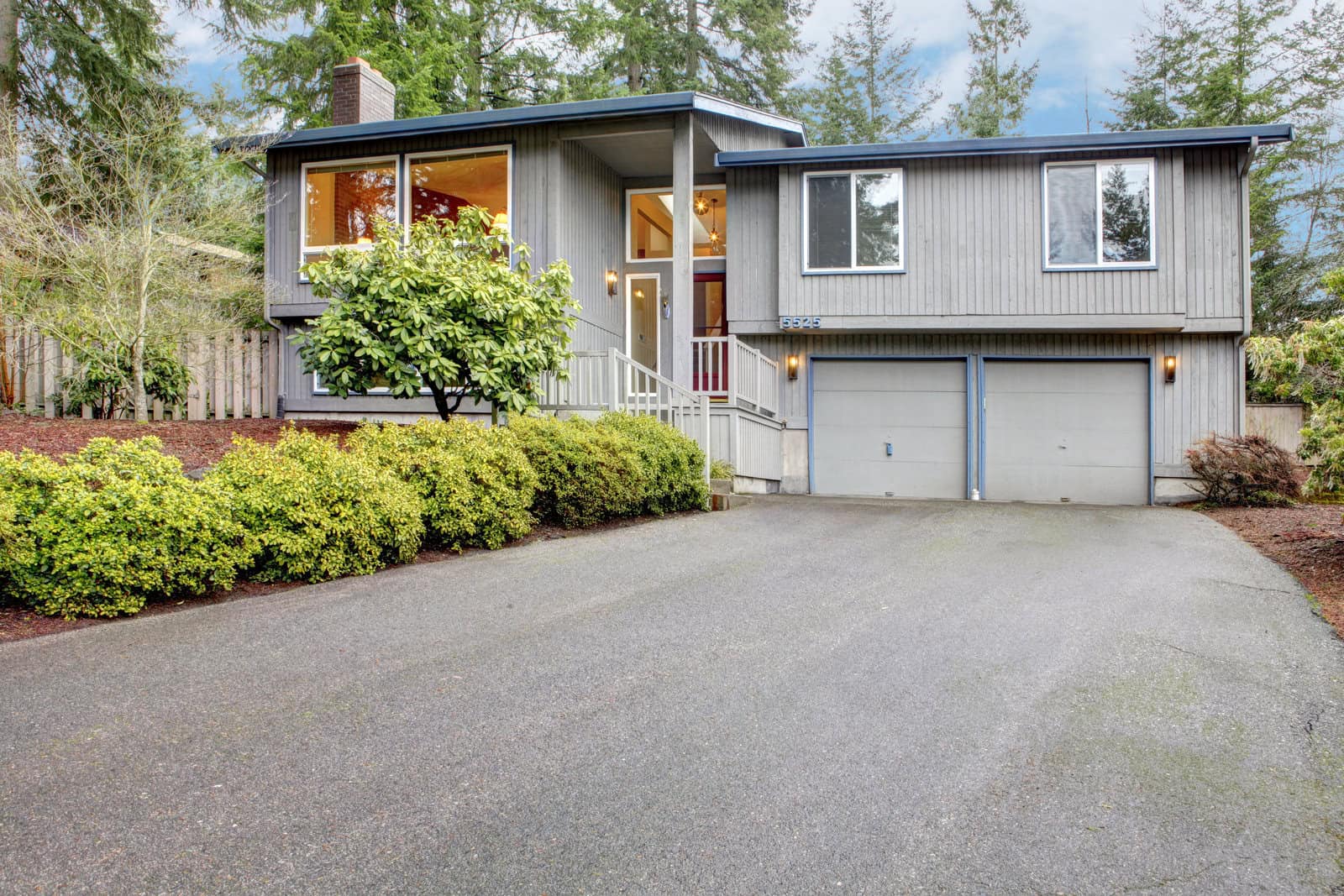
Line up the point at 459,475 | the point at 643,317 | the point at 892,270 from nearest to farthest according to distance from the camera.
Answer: the point at 459,475 < the point at 892,270 < the point at 643,317

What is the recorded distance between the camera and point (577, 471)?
7418 mm

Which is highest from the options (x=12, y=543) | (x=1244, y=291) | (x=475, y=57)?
(x=475, y=57)

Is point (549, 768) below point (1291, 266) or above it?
below

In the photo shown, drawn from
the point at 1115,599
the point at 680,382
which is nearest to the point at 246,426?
the point at 680,382

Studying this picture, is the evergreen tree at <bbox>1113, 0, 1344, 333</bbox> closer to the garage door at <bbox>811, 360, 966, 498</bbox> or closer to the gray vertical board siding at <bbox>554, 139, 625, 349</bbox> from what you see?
the garage door at <bbox>811, 360, 966, 498</bbox>

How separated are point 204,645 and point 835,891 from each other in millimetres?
3328

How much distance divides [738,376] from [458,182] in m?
5.50

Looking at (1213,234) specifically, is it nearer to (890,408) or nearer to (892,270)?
(892,270)

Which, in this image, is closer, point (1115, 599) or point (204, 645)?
point (204, 645)

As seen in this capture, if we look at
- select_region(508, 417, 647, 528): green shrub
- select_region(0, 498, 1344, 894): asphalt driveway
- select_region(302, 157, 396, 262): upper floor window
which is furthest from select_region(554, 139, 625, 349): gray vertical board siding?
select_region(0, 498, 1344, 894): asphalt driveway

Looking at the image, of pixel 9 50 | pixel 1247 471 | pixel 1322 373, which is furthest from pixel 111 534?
pixel 9 50

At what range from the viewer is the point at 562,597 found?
5.01m

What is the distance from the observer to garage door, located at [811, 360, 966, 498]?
12.6 metres

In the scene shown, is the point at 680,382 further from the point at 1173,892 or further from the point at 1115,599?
the point at 1173,892
